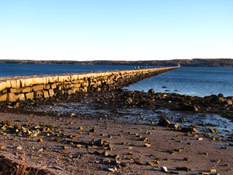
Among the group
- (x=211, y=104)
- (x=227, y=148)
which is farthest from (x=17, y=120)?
(x=211, y=104)

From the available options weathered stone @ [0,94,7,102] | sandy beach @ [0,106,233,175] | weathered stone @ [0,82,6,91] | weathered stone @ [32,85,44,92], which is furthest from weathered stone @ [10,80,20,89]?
sandy beach @ [0,106,233,175]

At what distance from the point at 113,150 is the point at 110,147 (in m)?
0.10

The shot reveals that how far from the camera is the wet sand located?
5.13 metres

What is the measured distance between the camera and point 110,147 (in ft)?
20.4

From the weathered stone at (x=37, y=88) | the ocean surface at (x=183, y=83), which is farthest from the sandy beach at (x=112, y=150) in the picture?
the ocean surface at (x=183, y=83)

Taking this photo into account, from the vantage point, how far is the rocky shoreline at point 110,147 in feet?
Result: 16.9

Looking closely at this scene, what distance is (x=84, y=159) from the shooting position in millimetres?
5422

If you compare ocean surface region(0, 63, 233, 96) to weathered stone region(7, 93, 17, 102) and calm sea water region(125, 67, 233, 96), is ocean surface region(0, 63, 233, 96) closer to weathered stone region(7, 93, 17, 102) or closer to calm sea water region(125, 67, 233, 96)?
calm sea water region(125, 67, 233, 96)

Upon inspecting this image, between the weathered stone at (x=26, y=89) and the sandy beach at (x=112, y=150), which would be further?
the weathered stone at (x=26, y=89)

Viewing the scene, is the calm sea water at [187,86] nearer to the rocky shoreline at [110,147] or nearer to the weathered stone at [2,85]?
the weathered stone at [2,85]

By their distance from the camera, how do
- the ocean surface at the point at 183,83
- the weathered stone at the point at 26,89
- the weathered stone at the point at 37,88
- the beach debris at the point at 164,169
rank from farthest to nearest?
the ocean surface at the point at 183,83 < the weathered stone at the point at 37,88 < the weathered stone at the point at 26,89 < the beach debris at the point at 164,169

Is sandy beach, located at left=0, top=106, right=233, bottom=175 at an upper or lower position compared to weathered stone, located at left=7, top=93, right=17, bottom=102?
lower

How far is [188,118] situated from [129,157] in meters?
6.18

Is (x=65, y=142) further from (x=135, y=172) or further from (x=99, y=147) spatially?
(x=135, y=172)
